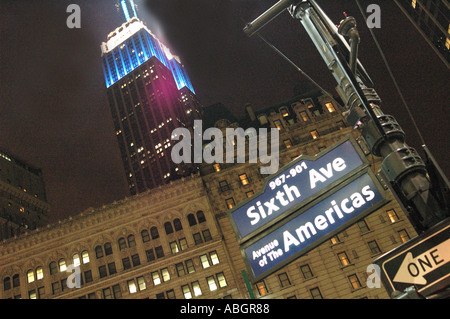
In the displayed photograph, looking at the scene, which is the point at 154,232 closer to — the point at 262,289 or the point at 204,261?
the point at 204,261

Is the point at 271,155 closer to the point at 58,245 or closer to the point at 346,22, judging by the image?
the point at 58,245

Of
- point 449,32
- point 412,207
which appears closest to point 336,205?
point 412,207

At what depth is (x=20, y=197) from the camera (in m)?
101

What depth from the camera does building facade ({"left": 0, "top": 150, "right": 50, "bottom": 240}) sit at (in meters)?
91.9

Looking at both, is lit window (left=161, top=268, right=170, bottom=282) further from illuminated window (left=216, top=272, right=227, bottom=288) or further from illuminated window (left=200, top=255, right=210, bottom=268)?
illuminated window (left=216, top=272, right=227, bottom=288)

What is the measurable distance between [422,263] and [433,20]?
74.5 meters

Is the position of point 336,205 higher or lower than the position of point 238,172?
lower

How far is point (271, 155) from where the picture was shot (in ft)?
180

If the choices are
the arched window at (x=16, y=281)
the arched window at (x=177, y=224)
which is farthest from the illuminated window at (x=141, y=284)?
the arched window at (x=16, y=281)

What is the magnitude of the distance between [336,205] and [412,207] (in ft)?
3.33

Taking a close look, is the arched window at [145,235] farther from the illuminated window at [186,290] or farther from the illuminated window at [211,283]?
the illuminated window at [211,283]

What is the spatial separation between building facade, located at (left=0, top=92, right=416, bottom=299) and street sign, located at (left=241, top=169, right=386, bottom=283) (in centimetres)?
4142

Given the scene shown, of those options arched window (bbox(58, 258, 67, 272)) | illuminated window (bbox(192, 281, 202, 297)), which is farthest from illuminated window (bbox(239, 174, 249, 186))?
arched window (bbox(58, 258, 67, 272))

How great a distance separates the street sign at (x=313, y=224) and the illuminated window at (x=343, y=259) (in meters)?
43.3
